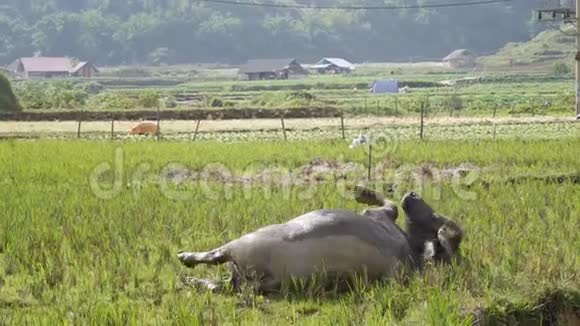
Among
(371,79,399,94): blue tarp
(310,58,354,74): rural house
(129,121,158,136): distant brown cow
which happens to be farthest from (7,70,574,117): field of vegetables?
(129,121,158,136): distant brown cow

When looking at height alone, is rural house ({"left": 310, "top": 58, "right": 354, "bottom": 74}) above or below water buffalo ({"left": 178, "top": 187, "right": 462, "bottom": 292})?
above

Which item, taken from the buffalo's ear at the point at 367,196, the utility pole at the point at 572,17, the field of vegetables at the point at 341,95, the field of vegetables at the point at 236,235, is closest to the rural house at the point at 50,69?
the field of vegetables at the point at 341,95

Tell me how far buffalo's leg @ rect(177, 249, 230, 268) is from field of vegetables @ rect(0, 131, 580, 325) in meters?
0.11

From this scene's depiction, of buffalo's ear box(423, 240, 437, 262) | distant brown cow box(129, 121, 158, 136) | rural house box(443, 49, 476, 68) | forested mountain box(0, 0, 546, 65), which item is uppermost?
forested mountain box(0, 0, 546, 65)

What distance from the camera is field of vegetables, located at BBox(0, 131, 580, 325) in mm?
3943

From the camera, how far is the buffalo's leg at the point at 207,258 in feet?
14.4

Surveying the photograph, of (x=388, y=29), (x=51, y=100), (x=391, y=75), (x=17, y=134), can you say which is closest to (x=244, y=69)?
(x=391, y=75)

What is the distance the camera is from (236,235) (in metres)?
5.48

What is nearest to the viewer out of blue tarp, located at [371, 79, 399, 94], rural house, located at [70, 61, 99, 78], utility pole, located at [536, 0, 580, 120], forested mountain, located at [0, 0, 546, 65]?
utility pole, located at [536, 0, 580, 120]

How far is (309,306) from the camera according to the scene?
410cm

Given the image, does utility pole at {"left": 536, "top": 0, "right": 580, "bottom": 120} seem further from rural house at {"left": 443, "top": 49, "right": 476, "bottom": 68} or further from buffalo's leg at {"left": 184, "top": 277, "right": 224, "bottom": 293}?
rural house at {"left": 443, "top": 49, "right": 476, "bottom": 68}

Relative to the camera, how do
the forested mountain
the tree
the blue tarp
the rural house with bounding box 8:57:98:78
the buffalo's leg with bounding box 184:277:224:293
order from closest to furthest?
the buffalo's leg with bounding box 184:277:224:293 < the tree < the blue tarp < the rural house with bounding box 8:57:98:78 < the forested mountain

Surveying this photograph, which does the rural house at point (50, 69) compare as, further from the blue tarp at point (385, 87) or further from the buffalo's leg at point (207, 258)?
the buffalo's leg at point (207, 258)

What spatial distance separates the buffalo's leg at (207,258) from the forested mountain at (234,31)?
7805 cm
